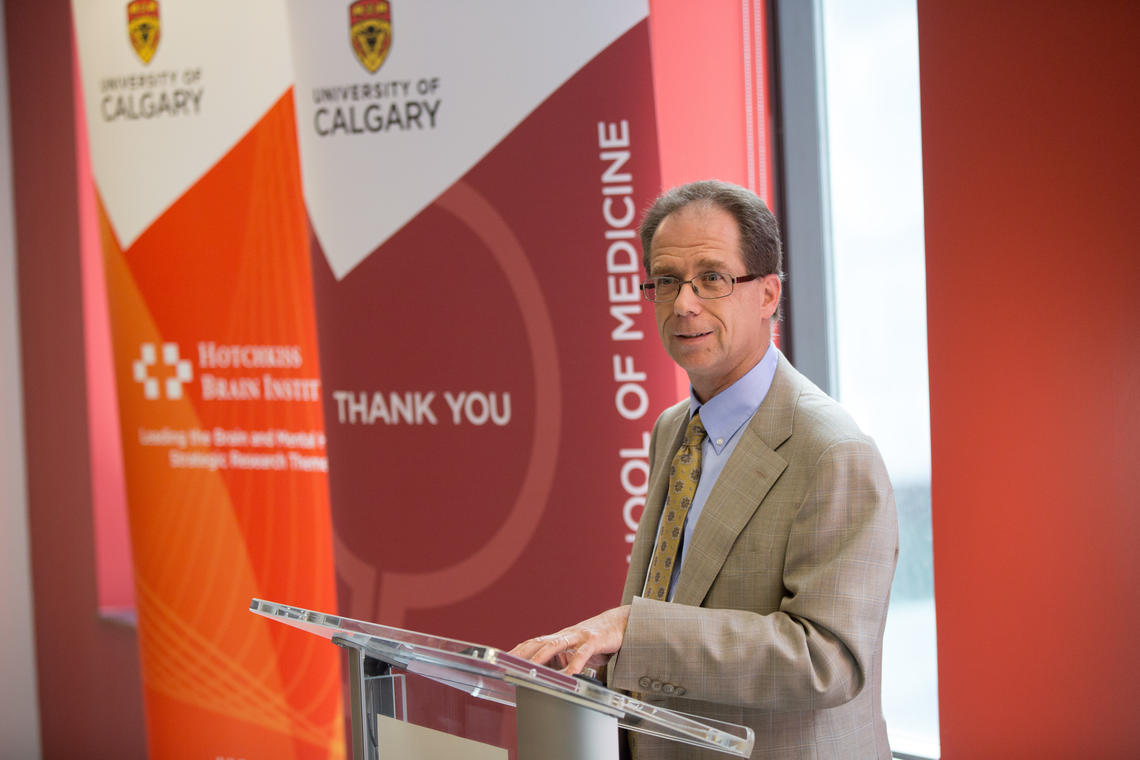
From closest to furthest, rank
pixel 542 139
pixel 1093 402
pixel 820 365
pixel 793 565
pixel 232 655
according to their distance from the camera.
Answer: pixel 793 565 → pixel 1093 402 → pixel 542 139 → pixel 820 365 → pixel 232 655

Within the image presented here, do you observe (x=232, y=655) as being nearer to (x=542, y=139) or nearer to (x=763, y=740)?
(x=542, y=139)

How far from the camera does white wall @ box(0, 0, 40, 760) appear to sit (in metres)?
4.91

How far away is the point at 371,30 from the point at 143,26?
1.09m

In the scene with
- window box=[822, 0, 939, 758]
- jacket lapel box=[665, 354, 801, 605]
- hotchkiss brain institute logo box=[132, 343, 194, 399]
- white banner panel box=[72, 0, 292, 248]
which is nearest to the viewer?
jacket lapel box=[665, 354, 801, 605]

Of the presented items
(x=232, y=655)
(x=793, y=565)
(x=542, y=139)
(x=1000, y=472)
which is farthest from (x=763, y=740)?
(x=232, y=655)

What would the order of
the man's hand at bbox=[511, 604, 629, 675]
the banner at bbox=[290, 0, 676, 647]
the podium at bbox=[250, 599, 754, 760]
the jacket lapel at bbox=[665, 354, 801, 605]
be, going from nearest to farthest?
the podium at bbox=[250, 599, 754, 760] → the man's hand at bbox=[511, 604, 629, 675] → the jacket lapel at bbox=[665, 354, 801, 605] → the banner at bbox=[290, 0, 676, 647]

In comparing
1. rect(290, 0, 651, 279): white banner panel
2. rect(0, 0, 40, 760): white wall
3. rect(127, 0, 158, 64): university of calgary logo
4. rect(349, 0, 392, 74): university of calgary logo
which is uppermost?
rect(127, 0, 158, 64): university of calgary logo

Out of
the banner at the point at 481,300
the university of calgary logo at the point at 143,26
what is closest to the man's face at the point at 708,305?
the banner at the point at 481,300

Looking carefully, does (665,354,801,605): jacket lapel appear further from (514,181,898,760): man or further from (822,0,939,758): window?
(822,0,939,758): window

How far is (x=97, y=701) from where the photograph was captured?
4961mm

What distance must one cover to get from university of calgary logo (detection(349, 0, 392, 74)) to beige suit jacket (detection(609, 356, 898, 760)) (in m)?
1.72

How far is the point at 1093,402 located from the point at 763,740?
1076mm

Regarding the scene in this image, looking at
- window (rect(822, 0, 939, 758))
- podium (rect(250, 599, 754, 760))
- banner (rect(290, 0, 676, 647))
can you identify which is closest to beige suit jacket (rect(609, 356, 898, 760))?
podium (rect(250, 599, 754, 760))

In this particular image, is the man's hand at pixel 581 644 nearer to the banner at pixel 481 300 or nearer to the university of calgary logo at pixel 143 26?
the banner at pixel 481 300
